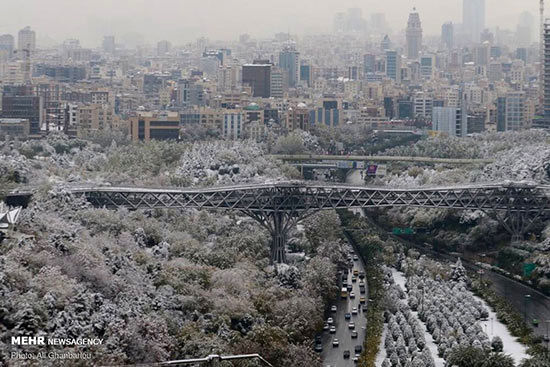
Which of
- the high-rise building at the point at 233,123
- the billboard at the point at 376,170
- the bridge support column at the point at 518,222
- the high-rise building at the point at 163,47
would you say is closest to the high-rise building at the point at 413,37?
the high-rise building at the point at 163,47

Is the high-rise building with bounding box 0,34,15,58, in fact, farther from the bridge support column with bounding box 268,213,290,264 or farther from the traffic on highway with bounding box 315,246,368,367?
the traffic on highway with bounding box 315,246,368,367

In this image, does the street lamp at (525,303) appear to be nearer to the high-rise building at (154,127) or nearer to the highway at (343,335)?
the highway at (343,335)

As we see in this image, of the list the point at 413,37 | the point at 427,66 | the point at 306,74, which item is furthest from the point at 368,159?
the point at 413,37

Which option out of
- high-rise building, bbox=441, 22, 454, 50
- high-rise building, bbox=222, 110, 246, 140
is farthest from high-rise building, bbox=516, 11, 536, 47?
high-rise building, bbox=222, 110, 246, 140

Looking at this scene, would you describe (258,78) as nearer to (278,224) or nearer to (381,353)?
(278,224)

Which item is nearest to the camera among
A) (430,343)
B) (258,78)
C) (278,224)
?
(430,343)
